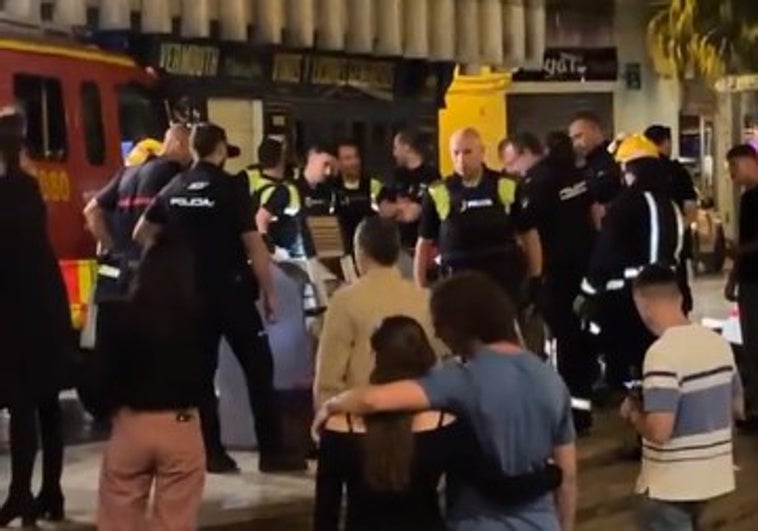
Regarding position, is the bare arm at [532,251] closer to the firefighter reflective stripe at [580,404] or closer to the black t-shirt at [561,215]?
the black t-shirt at [561,215]

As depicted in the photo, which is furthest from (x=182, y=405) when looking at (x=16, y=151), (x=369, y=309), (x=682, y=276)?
(x=682, y=276)

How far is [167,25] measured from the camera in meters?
10.9

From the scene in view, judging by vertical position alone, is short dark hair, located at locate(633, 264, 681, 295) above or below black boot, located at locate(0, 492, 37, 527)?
above

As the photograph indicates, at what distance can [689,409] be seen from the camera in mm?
6590


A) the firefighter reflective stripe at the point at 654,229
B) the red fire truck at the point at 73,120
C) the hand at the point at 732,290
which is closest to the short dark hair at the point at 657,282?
the firefighter reflective stripe at the point at 654,229

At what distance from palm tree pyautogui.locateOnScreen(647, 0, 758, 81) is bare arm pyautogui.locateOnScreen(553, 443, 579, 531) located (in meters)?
19.4

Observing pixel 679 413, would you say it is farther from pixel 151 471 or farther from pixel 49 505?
pixel 49 505

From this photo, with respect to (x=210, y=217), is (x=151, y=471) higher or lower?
lower

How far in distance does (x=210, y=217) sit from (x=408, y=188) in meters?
4.08

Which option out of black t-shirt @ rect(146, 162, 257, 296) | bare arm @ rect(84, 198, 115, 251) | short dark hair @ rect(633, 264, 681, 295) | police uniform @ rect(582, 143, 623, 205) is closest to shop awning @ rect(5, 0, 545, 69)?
bare arm @ rect(84, 198, 115, 251)

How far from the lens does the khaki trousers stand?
277 inches

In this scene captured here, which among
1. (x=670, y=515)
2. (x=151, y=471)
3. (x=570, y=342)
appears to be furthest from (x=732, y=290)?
(x=151, y=471)

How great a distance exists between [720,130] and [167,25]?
1983cm

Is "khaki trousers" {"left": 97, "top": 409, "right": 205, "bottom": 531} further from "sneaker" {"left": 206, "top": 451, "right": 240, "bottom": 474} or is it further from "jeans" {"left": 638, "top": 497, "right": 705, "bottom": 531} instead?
"sneaker" {"left": 206, "top": 451, "right": 240, "bottom": 474}
